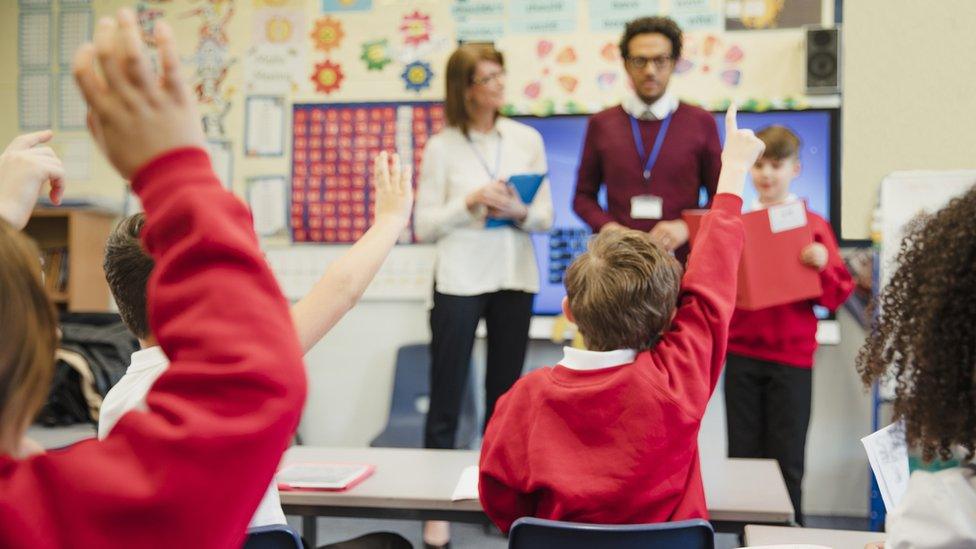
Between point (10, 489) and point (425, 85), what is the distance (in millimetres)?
3792

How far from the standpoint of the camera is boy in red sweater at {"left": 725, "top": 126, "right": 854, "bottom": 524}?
2912mm

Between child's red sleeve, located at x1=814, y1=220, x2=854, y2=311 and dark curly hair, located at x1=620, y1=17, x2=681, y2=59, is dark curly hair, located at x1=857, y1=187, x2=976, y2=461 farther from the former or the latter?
dark curly hair, located at x1=620, y1=17, x2=681, y2=59

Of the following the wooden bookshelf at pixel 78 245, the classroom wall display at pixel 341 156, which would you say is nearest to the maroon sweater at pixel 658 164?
the classroom wall display at pixel 341 156

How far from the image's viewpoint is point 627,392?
1522 millimetres

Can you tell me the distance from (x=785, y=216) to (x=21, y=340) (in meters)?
2.48

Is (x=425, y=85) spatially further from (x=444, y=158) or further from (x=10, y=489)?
(x=10, y=489)

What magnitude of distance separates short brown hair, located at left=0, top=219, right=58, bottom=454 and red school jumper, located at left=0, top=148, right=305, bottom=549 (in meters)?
0.05

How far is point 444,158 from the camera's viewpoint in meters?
3.39

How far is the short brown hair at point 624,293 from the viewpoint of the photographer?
163 centimetres

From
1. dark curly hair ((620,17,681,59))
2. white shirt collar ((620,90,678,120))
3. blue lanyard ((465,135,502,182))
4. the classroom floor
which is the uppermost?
dark curly hair ((620,17,681,59))

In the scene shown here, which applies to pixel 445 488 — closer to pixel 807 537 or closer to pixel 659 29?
pixel 807 537

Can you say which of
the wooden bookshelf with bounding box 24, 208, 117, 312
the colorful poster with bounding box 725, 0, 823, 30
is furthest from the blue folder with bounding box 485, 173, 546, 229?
the wooden bookshelf with bounding box 24, 208, 117, 312

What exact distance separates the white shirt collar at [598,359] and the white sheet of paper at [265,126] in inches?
122

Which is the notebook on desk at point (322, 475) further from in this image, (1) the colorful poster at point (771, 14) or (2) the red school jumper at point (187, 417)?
(1) the colorful poster at point (771, 14)
